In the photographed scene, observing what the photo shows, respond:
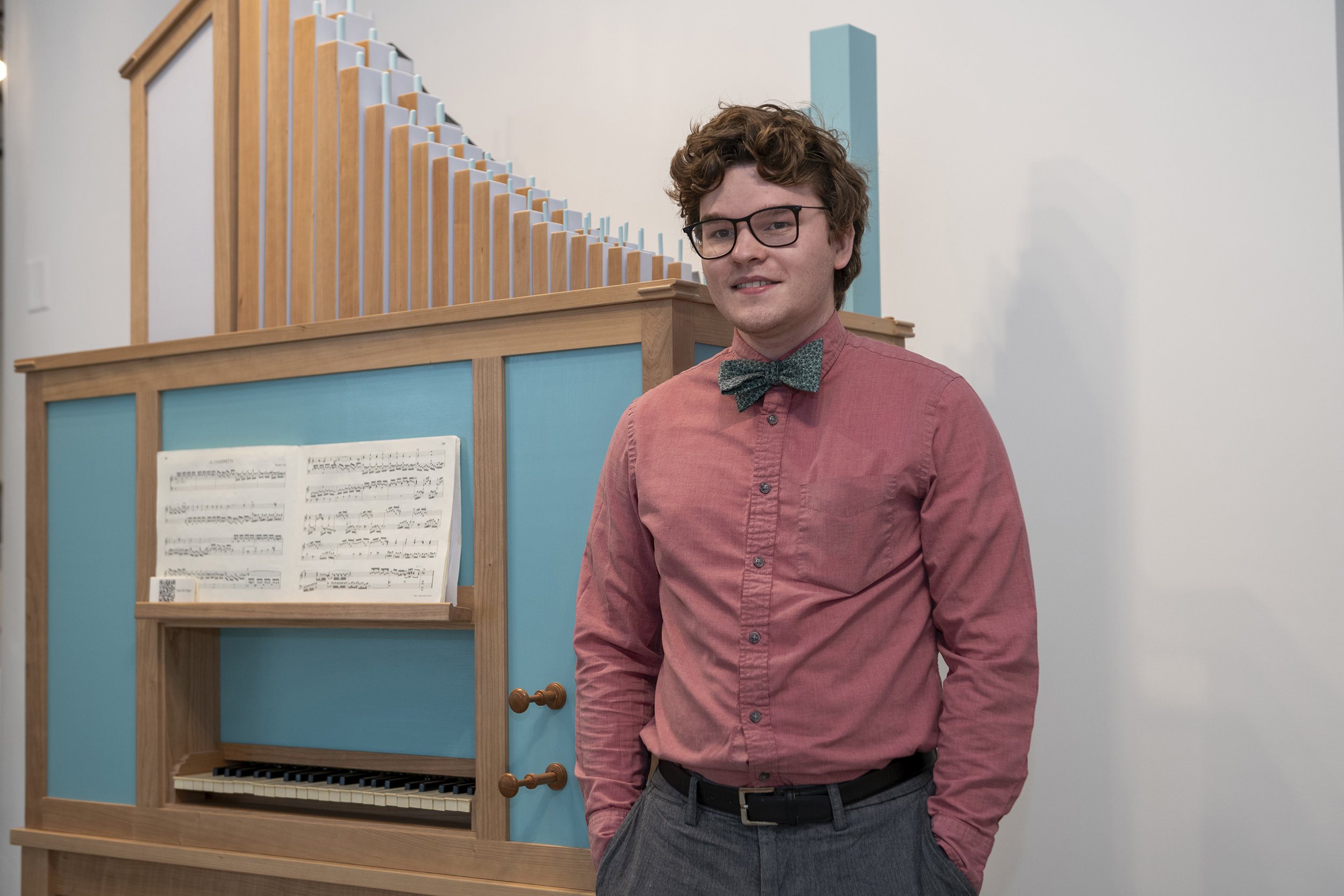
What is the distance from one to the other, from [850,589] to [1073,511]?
4.26 feet

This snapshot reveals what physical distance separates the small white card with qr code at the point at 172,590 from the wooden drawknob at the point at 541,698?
2.90ft

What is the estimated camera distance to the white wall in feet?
7.91

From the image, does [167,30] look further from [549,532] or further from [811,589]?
[811,589]

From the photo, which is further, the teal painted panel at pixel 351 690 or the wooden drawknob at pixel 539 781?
the teal painted panel at pixel 351 690

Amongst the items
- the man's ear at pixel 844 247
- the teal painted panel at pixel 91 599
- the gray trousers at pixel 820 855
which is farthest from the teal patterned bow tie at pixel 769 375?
the teal painted panel at pixel 91 599

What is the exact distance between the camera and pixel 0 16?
15.8 ft

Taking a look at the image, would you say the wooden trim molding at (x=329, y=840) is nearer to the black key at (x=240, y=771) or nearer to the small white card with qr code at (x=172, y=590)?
the black key at (x=240, y=771)

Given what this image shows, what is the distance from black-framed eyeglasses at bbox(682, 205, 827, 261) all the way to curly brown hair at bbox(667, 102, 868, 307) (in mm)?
39

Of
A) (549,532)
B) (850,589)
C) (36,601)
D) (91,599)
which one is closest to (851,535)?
(850,589)

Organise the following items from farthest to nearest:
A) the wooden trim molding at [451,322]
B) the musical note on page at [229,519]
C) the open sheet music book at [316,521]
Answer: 1. the musical note on page at [229,519]
2. the open sheet music book at [316,521]
3. the wooden trim molding at [451,322]

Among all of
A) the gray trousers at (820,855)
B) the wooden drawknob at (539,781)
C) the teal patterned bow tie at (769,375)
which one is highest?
the teal patterned bow tie at (769,375)

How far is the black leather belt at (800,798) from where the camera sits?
61.3 inches

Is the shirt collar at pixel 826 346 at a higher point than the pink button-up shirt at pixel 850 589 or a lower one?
higher

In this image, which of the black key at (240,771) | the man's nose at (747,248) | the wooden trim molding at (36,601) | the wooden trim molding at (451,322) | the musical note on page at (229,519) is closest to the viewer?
the man's nose at (747,248)
